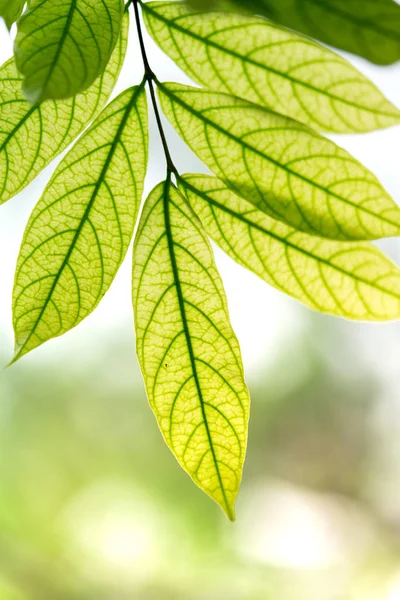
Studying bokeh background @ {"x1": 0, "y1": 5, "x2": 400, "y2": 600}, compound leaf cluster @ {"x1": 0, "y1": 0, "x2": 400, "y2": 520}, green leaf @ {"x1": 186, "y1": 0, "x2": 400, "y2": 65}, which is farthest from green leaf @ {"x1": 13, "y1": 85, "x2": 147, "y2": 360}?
bokeh background @ {"x1": 0, "y1": 5, "x2": 400, "y2": 600}

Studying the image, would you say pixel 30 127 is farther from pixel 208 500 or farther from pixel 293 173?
pixel 208 500

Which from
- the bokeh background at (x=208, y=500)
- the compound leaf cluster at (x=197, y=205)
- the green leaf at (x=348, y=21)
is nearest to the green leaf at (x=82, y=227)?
the compound leaf cluster at (x=197, y=205)

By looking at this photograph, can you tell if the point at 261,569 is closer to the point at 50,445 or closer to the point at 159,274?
the point at 50,445

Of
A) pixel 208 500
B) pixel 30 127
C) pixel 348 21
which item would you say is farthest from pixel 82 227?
pixel 208 500

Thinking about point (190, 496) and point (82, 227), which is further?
point (190, 496)

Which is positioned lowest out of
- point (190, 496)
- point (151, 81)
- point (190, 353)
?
point (190, 353)

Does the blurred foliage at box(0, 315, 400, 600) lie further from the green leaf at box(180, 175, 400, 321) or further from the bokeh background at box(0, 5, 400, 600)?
the green leaf at box(180, 175, 400, 321)
